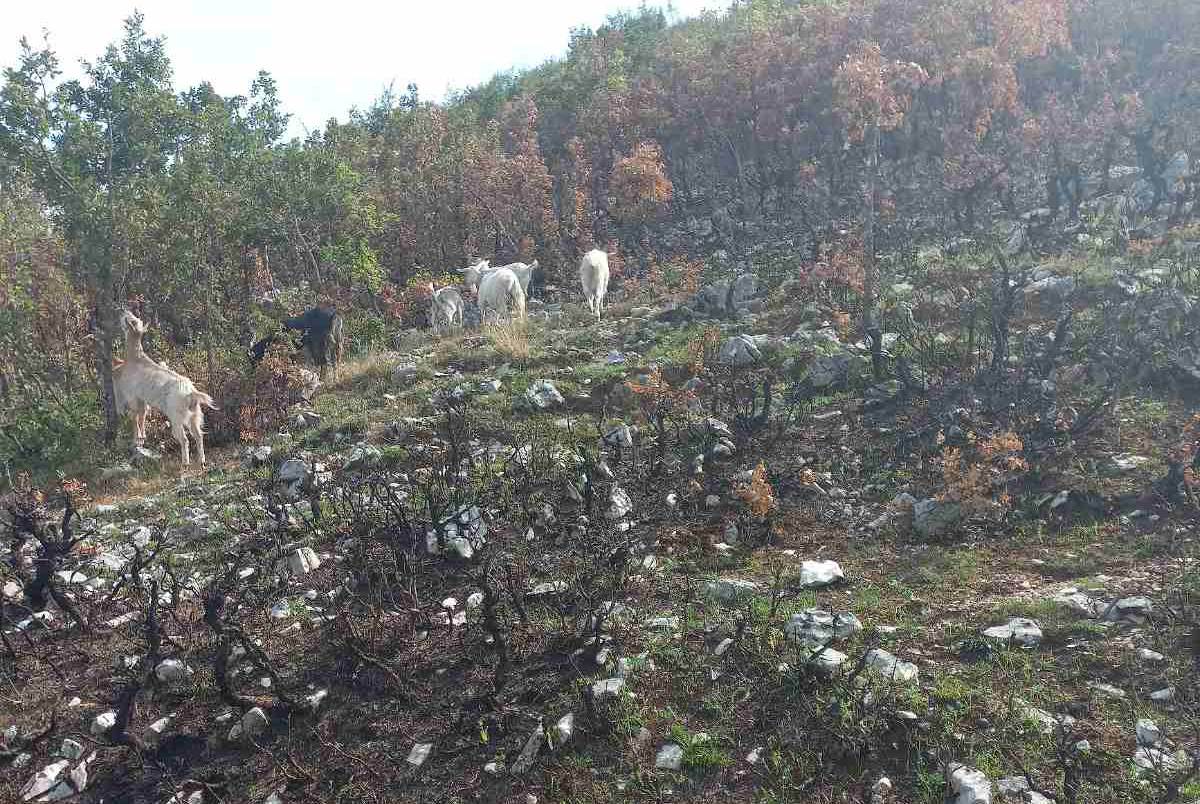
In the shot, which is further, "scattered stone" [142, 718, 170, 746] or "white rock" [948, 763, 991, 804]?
"scattered stone" [142, 718, 170, 746]

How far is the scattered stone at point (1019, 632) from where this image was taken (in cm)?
492

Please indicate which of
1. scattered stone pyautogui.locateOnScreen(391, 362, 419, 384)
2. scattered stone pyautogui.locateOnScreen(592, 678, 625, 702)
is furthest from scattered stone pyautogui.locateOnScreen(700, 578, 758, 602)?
scattered stone pyautogui.locateOnScreen(391, 362, 419, 384)

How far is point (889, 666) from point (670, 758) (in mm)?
1449

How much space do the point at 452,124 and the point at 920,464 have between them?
642 inches

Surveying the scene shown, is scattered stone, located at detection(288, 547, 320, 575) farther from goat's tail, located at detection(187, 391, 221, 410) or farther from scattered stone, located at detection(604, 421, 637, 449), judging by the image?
goat's tail, located at detection(187, 391, 221, 410)

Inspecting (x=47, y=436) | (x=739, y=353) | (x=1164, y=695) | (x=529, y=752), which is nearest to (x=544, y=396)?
(x=739, y=353)

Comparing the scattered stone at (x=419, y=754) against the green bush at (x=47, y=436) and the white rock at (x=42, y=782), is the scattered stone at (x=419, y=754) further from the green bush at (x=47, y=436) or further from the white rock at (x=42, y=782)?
the green bush at (x=47, y=436)

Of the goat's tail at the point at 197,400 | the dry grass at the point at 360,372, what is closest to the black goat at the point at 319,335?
the dry grass at the point at 360,372

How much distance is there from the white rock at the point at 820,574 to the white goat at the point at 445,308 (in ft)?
32.3

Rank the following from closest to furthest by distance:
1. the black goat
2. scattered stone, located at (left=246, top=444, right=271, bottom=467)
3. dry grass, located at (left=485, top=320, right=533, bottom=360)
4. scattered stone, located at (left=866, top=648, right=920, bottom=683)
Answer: scattered stone, located at (left=866, top=648, right=920, bottom=683) < scattered stone, located at (left=246, top=444, right=271, bottom=467) < dry grass, located at (left=485, top=320, right=533, bottom=360) < the black goat

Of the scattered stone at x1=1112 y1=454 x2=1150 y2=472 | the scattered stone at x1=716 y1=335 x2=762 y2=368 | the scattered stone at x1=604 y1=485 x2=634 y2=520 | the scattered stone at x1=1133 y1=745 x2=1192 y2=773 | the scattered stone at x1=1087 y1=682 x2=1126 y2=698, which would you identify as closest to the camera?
the scattered stone at x1=1133 y1=745 x2=1192 y2=773

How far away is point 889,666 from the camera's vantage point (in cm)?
480

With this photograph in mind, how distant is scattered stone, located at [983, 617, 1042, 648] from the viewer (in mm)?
4918

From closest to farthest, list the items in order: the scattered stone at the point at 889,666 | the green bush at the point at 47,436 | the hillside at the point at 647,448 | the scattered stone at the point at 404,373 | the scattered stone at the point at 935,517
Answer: the hillside at the point at 647,448 → the scattered stone at the point at 889,666 → the scattered stone at the point at 935,517 → the green bush at the point at 47,436 → the scattered stone at the point at 404,373
